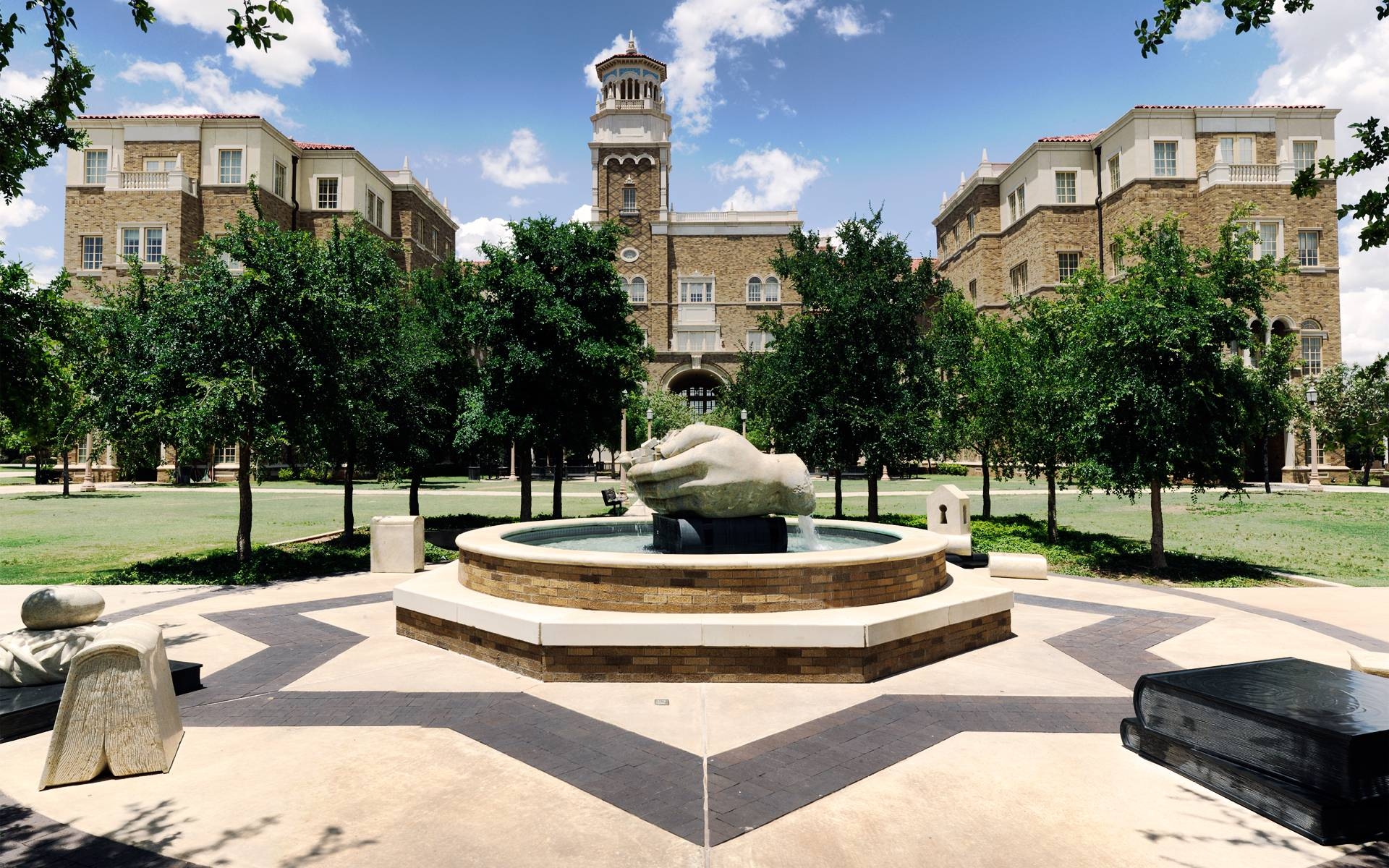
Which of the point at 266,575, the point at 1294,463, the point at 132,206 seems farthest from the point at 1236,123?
the point at 132,206

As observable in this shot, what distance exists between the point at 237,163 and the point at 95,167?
886cm

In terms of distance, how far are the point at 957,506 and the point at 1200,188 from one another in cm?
3960

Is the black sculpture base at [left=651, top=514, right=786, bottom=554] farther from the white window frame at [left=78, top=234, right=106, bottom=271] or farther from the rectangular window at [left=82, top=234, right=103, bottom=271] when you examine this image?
the rectangular window at [left=82, top=234, right=103, bottom=271]

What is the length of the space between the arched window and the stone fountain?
173 feet

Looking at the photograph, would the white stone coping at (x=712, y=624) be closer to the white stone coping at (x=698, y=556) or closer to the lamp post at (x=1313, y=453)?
the white stone coping at (x=698, y=556)

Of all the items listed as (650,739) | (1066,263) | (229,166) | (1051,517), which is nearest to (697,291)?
(1066,263)

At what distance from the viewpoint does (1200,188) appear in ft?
141

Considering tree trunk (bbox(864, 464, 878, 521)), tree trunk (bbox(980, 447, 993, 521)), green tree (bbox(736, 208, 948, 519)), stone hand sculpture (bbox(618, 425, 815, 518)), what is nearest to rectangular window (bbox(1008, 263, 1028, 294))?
tree trunk (bbox(980, 447, 993, 521))

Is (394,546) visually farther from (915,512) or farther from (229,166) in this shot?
(229,166)

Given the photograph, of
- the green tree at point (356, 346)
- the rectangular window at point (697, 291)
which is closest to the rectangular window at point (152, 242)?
the rectangular window at point (697, 291)

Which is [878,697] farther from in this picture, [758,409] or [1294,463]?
[1294,463]

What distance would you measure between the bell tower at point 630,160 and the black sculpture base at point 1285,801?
5770 cm

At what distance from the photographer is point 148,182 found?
4450 cm

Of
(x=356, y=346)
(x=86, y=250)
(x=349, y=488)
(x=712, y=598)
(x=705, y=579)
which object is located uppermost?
(x=86, y=250)
